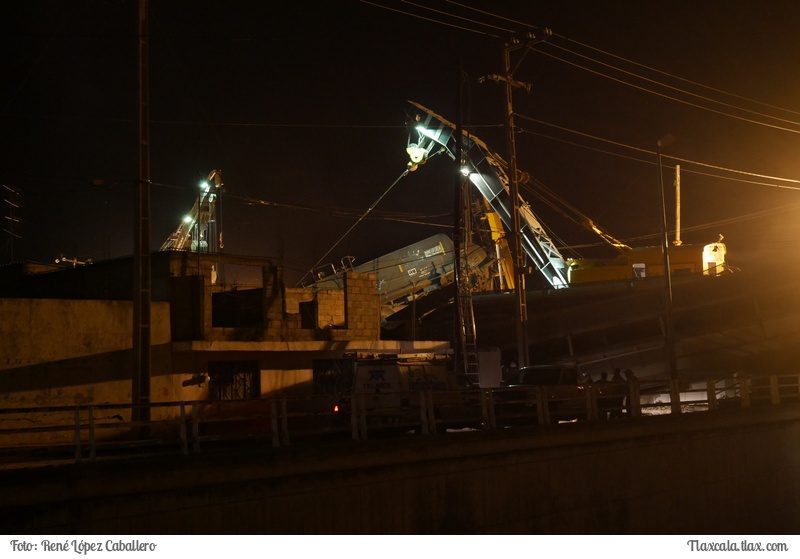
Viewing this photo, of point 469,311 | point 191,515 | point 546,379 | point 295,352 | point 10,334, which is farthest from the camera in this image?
point 469,311

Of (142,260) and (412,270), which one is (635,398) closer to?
(142,260)

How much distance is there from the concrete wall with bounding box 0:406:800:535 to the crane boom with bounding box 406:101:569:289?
2168 centimetres

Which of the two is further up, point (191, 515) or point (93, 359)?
point (93, 359)

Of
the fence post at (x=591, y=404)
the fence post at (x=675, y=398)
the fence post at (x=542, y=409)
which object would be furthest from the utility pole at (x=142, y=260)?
the fence post at (x=675, y=398)

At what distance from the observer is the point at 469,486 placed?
14.4 metres

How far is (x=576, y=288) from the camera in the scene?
43.8m

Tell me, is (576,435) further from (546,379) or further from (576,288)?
(576,288)

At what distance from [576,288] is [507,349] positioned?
4831 mm

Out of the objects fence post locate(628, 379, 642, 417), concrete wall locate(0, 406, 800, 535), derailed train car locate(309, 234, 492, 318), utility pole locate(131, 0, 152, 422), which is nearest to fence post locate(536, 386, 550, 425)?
concrete wall locate(0, 406, 800, 535)

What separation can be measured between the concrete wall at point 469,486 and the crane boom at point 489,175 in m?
21.7

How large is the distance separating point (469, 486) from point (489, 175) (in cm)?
3062

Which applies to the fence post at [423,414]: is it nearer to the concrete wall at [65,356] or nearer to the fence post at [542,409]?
the fence post at [542,409]

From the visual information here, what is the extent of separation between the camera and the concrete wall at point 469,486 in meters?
10.4
